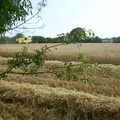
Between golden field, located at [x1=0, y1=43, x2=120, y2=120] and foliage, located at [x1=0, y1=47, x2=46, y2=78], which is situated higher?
foliage, located at [x1=0, y1=47, x2=46, y2=78]

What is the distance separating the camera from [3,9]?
8.00 m

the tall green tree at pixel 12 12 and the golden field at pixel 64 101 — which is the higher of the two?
the tall green tree at pixel 12 12

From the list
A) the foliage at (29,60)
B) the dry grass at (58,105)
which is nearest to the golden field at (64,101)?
the dry grass at (58,105)

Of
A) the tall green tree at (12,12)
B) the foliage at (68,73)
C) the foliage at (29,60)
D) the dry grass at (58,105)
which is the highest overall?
the tall green tree at (12,12)

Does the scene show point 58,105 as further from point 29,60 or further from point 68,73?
point 29,60

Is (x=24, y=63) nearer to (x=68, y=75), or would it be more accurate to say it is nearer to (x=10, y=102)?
(x=68, y=75)

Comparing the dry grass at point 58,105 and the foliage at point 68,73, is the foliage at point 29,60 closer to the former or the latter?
the foliage at point 68,73

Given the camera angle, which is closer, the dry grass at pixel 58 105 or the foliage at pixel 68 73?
the foliage at pixel 68 73

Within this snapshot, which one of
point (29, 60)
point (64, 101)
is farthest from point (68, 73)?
point (64, 101)

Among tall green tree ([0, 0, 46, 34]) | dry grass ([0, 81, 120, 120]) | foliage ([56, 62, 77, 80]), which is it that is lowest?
dry grass ([0, 81, 120, 120])

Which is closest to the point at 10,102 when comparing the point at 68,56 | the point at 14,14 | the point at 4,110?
the point at 4,110

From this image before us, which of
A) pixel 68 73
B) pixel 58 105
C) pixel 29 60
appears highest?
pixel 29 60

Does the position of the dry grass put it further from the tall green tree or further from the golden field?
the tall green tree

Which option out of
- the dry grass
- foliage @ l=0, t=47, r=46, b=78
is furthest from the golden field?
foliage @ l=0, t=47, r=46, b=78
